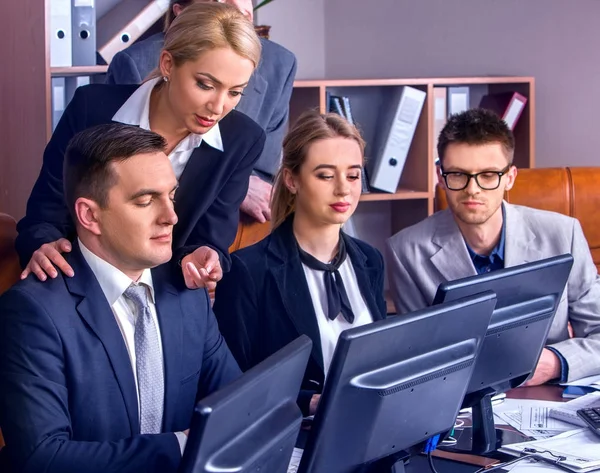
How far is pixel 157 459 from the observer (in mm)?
1495

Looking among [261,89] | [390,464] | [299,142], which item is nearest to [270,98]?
[261,89]

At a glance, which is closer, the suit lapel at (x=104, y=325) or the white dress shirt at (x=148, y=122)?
the suit lapel at (x=104, y=325)

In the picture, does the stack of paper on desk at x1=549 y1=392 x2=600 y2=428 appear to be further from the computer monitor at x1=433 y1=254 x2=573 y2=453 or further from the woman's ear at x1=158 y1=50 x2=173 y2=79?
the woman's ear at x1=158 y1=50 x2=173 y2=79

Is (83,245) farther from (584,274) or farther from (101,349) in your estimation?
(584,274)

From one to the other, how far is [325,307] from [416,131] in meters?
1.97

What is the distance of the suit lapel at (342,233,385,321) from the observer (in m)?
2.31

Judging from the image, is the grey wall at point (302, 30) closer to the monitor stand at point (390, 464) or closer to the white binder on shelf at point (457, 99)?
the white binder on shelf at point (457, 99)

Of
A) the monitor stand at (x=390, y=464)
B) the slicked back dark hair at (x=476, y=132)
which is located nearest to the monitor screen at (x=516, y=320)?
the monitor stand at (x=390, y=464)

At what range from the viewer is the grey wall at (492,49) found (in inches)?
158

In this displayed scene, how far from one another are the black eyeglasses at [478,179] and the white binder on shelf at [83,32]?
5.72ft

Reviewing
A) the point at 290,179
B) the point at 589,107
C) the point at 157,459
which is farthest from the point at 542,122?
the point at 157,459

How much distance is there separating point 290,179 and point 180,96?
39 centimetres

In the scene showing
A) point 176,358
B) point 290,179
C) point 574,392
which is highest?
point 290,179

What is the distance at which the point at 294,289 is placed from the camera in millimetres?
2238
